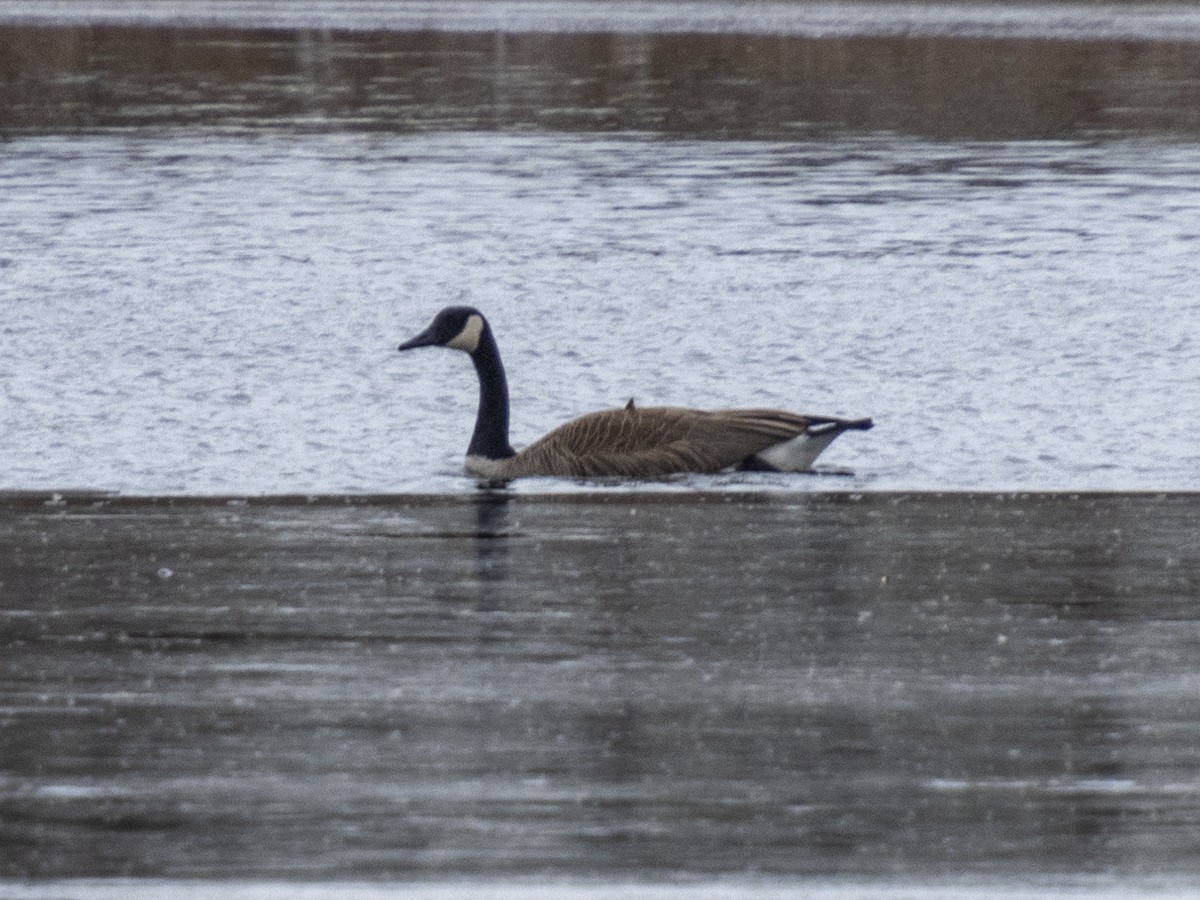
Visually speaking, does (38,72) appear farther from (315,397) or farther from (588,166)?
(315,397)

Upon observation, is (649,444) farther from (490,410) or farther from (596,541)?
(596,541)

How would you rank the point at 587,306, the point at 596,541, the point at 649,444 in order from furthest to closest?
the point at 587,306 → the point at 649,444 → the point at 596,541

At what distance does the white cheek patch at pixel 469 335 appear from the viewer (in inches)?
493

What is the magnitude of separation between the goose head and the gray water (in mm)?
539

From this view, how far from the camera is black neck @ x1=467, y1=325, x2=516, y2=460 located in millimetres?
11789

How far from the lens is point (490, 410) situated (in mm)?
11859

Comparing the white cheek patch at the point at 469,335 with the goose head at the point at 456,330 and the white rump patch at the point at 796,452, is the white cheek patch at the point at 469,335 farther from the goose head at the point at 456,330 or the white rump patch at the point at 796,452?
the white rump patch at the point at 796,452

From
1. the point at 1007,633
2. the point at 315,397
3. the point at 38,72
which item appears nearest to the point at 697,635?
the point at 1007,633

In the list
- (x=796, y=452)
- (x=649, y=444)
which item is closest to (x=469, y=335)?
(x=649, y=444)

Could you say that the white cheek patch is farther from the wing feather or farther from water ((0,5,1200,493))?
the wing feather

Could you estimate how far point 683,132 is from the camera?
33.6m

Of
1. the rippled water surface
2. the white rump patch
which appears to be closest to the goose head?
the rippled water surface

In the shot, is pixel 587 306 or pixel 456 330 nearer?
pixel 456 330

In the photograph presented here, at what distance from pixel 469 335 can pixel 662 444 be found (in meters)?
1.41
